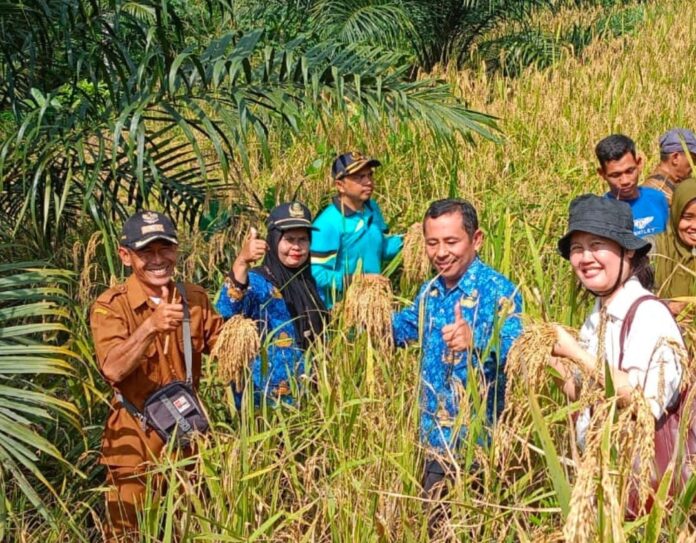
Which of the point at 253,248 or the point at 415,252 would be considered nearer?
the point at 253,248

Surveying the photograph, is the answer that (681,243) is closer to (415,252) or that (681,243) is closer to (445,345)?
(415,252)

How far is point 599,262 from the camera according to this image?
2.16m

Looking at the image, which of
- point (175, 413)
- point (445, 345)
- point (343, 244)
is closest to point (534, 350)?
point (445, 345)

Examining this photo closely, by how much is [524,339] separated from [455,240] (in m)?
0.94

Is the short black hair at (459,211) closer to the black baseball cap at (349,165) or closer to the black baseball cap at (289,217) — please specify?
the black baseball cap at (289,217)

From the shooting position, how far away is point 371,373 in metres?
2.41

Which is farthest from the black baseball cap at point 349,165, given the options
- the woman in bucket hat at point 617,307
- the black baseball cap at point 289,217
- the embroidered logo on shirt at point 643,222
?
the woman in bucket hat at point 617,307

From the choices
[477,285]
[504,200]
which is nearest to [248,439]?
[477,285]

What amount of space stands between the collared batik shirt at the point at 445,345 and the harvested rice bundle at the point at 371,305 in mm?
97

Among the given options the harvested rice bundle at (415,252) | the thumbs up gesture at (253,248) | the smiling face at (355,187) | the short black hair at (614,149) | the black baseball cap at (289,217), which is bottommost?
the harvested rice bundle at (415,252)

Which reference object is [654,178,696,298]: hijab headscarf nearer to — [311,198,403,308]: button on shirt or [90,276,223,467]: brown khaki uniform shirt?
[311,198,403,308]: button on shirt

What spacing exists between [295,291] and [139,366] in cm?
63

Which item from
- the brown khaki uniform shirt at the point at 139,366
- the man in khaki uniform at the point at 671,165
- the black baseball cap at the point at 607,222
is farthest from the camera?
the man in khaki uniform at the point at 671,165

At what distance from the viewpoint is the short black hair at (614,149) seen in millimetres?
3494
